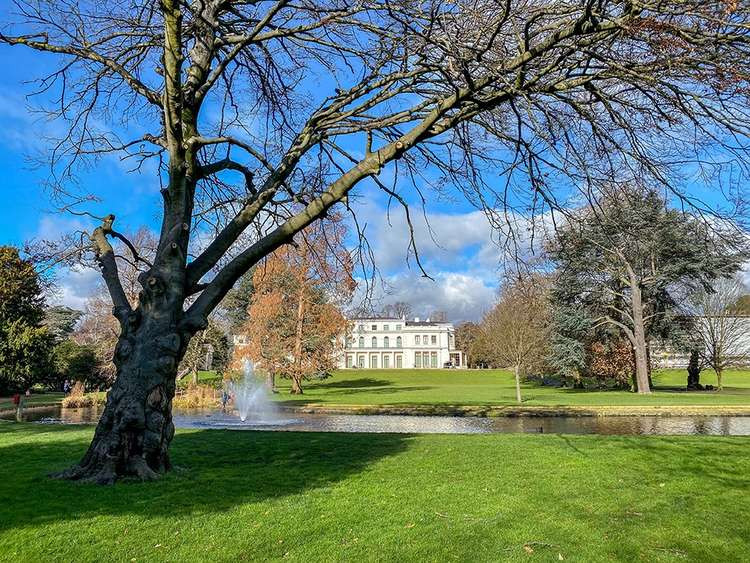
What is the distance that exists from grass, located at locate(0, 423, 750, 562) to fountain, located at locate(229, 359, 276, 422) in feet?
45.6

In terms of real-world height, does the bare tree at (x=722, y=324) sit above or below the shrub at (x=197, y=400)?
above

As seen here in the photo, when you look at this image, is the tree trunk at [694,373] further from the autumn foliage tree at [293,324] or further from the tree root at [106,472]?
the tree root at [106,472]

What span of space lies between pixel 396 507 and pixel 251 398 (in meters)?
24.4

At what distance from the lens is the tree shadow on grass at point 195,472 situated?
5152mm

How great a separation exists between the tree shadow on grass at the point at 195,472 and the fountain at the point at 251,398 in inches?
426

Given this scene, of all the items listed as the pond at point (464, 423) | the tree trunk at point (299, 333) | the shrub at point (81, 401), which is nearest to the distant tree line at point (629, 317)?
the pond at point (464, 423)

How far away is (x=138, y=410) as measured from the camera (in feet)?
21.2

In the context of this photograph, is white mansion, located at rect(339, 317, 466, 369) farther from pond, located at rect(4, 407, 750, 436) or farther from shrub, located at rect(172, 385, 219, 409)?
pond, located at rect(4, 407, 750, 436)

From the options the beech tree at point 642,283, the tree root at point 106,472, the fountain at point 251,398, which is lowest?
the fountain at point 251,398

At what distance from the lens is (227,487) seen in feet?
19.9

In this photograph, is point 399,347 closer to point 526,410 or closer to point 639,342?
point 639,342

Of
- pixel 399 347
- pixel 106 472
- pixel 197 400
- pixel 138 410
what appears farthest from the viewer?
pixel 399 347

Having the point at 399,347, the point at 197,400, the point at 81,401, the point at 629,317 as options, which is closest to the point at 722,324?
the point at 629,317

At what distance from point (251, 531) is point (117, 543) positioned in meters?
0.99
